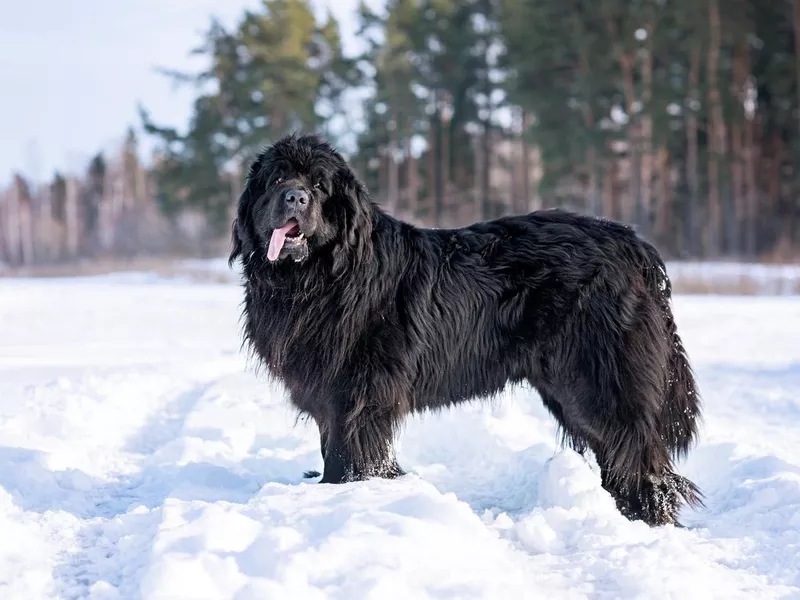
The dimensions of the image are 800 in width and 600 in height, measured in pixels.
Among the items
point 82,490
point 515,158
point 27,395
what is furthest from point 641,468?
point 515,158

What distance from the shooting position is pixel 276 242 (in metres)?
3.91

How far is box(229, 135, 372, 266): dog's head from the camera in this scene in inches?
155

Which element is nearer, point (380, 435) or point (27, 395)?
point (380, 435)

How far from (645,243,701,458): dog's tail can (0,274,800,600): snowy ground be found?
426 millimetres

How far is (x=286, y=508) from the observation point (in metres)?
3.16

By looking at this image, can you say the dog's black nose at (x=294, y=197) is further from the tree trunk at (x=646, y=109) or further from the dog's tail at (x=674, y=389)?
the tree trunk at (x=646, y=109)

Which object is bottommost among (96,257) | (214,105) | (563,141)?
(96,257)

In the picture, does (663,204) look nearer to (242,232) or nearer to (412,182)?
(412,182)

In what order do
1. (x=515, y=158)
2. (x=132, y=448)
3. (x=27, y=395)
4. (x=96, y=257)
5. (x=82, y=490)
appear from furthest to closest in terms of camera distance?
(x=96, y=257), (x=515, y=158), (x=27, y=395), (x=132, y=448), (x=82, y=490)

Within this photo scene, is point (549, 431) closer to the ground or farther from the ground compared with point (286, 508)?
closer to the ground

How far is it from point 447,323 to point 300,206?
104 cm

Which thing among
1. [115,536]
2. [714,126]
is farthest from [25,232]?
[115,536]

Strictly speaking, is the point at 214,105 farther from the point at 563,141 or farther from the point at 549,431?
the point at 549,431

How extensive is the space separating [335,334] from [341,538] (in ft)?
4.64
